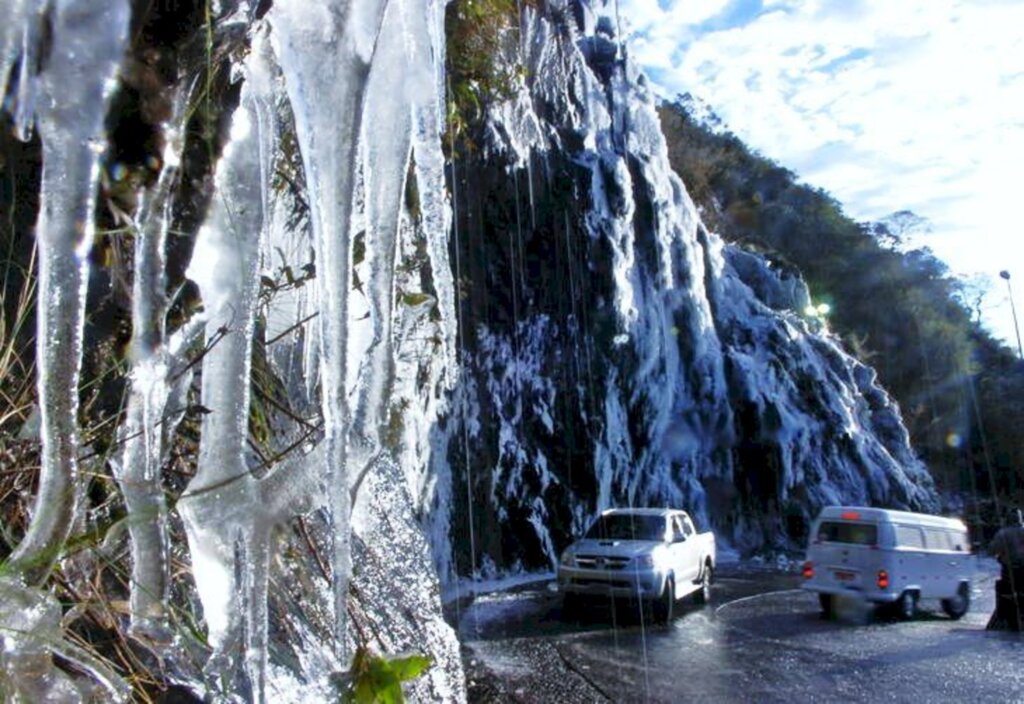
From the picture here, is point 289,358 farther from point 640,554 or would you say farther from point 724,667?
point 640,554

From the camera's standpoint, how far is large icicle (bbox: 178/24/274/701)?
8.50 feet

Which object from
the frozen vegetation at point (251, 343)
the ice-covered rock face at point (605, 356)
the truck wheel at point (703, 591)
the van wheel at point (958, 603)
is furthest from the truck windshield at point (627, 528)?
the frozen vegetation at point (251, 343)

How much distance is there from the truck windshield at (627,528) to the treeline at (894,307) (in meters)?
32.2

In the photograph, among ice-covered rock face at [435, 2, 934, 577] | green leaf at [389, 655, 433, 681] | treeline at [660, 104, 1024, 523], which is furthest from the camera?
treeline at [660, 104, 1024, 523]

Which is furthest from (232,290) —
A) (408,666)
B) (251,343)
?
(408,666)

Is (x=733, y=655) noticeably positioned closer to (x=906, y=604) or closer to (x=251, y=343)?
(x=906, y=604)

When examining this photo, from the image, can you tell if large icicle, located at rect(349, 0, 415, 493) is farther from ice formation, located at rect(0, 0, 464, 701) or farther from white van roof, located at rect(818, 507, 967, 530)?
white van roof, located at rect(818, 507, 967, 530)

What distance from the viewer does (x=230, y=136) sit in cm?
307

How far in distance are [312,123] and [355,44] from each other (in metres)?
0.24

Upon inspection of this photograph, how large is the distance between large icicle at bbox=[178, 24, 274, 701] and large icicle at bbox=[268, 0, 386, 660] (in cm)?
22

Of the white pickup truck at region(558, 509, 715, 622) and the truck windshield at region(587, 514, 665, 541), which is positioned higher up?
the truck windshield at region(587, 514, 665, 541)

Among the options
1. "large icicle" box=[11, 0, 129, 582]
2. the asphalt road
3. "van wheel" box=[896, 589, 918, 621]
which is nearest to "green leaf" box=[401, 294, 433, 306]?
"large icicle" box=[11, 0, 129, 582]

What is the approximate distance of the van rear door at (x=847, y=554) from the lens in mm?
14727

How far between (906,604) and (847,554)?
3.88 feet
